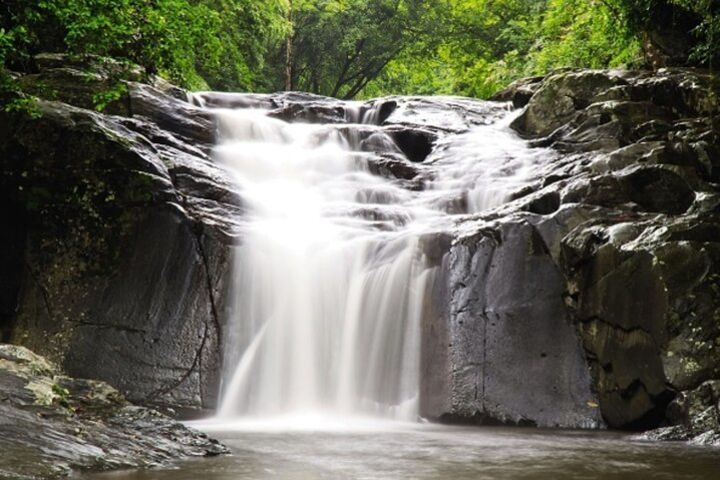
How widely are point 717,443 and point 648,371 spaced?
1.16 meters

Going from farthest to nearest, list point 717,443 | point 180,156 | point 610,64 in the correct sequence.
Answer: point 610,64, point 180,156, point 717,443

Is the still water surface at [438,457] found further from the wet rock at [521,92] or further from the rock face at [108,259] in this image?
the wet rock at [521,92]

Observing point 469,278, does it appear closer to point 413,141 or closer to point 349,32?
point 413,141

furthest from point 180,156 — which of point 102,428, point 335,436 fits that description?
point 102,428

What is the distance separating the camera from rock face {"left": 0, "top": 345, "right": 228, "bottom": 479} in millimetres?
3562

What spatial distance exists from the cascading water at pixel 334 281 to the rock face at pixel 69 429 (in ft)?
9.07

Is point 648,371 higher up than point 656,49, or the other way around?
point 656,49

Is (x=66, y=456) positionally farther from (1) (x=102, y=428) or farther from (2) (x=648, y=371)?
(2) (x=648, y=371)

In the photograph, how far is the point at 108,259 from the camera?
27.1 feet

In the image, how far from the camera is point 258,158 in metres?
A: 11.4

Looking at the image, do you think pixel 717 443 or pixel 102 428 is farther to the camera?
pixel 717 443

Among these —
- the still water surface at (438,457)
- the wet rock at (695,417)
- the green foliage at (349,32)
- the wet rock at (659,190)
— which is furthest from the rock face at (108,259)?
the green foliage at (349,32)

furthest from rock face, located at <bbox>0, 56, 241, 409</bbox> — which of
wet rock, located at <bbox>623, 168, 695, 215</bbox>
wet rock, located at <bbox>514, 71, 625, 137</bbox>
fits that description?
wet rock, located at <bbox>514, 71, 625, 137</bbox>

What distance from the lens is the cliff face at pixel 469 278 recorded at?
22.9 feet
